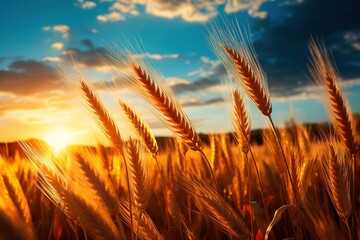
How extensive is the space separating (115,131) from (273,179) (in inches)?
77.1

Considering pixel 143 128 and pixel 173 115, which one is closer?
pixel 173 115

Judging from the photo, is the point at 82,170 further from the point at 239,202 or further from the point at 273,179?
the point at 273,179

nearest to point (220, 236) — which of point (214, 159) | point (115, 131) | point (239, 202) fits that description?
point (239, 202)

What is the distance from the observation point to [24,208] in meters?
1.60

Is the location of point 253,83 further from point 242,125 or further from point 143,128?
point 143,128

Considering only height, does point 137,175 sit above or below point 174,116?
below

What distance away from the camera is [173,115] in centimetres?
177

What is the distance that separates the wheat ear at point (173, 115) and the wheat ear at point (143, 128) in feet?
0.58

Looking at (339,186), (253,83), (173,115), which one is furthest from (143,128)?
(339,186)

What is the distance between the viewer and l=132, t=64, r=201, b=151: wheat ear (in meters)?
1.75

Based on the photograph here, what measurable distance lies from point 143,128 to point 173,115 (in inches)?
9.1

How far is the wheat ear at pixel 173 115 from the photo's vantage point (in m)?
1.75

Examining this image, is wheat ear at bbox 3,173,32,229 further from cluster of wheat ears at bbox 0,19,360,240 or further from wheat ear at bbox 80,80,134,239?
wheat ear at bbox 80,80,134,239

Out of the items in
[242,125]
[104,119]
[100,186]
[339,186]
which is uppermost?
[104,119]
